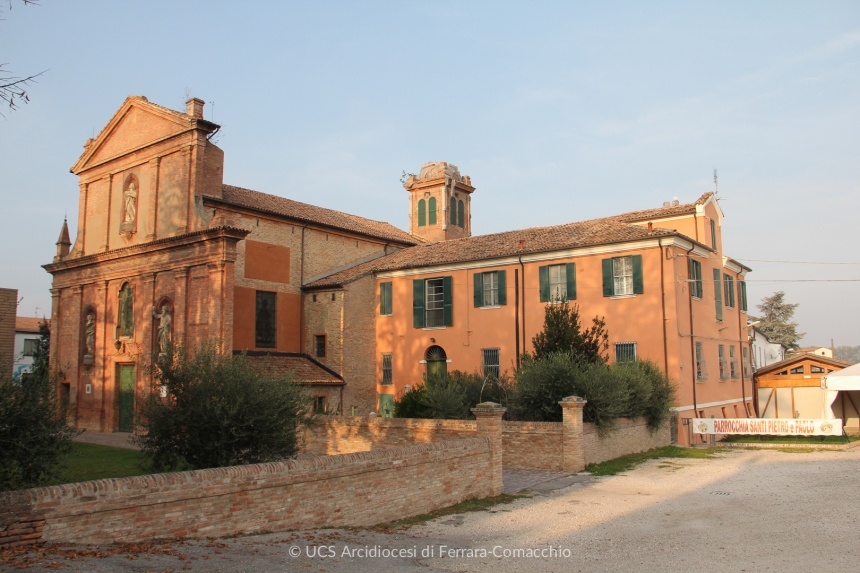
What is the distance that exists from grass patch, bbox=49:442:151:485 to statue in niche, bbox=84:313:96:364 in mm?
7724

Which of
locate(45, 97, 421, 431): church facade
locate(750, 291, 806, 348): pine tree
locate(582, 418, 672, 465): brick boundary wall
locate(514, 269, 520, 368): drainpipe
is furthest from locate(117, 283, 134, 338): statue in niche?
locate(750, 291, 806, 348): pine tree

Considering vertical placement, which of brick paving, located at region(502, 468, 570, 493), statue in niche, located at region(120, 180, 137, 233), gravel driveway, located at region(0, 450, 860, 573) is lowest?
brick paving, located at region(502, 468, 570, 493)

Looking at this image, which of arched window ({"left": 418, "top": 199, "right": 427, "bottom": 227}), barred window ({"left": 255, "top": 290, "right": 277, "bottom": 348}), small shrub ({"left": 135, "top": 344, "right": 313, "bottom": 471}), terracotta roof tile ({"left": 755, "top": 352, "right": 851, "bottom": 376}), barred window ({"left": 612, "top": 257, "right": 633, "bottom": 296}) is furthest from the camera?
arched window ({"left": 418, "top": 199, "right": 427, "bottom": 227})

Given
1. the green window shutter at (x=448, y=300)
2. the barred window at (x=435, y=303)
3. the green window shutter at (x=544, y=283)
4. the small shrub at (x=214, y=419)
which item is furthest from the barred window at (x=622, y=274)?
the small shrub at (x=214, y=419)

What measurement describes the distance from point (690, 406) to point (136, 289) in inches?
Result: 838

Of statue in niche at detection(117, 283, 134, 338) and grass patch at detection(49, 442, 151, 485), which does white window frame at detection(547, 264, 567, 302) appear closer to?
grass patch at detection(49, 442, 151, 485)

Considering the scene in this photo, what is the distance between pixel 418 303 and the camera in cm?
2766

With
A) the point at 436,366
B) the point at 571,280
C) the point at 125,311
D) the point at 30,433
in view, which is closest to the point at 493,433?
the point at 30,433

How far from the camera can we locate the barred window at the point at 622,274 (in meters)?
22.8

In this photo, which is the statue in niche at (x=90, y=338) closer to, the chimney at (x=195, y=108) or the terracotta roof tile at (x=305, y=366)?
the terracotta roof tile at (x=305, y=366)

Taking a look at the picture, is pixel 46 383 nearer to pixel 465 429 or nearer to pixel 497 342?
pixel 465 429

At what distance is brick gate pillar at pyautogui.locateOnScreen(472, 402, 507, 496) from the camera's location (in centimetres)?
1293

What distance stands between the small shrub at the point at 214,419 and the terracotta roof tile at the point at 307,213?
14774 millimetres

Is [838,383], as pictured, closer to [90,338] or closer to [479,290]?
[479,290]
